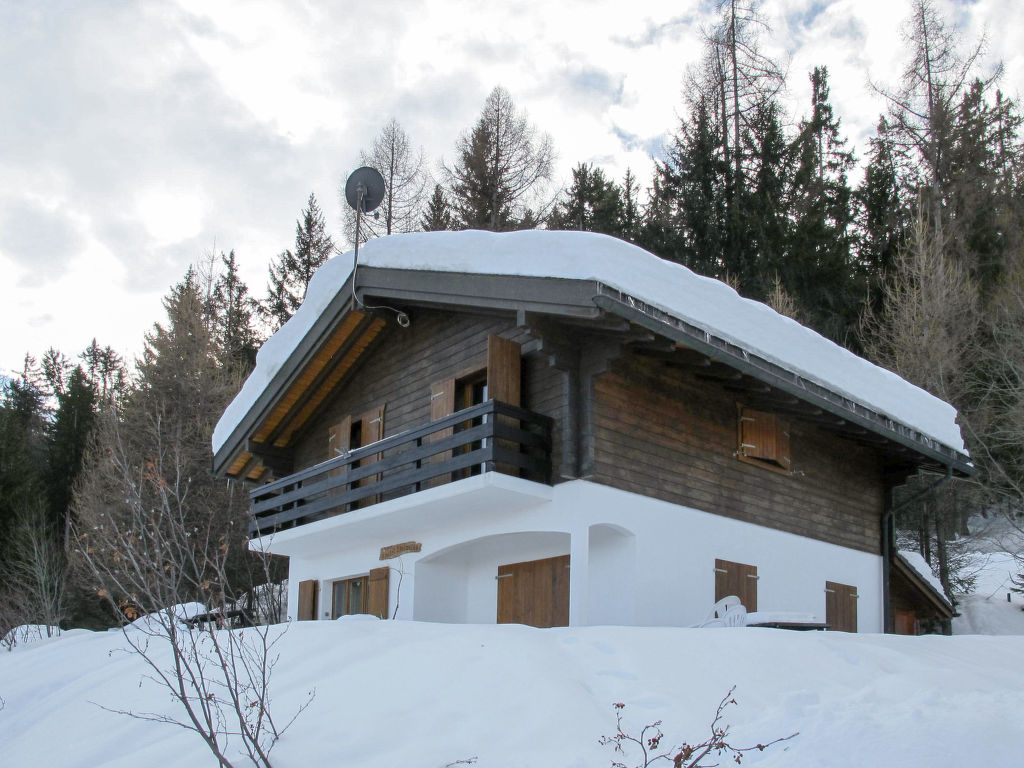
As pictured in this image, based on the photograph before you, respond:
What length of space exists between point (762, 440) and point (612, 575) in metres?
3.24

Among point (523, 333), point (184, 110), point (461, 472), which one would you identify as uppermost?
point (184, 110)

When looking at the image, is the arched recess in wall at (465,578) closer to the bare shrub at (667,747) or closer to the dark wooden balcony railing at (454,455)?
the dark wooden balcony railing at (454,455)

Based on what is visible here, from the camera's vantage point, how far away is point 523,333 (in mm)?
11258

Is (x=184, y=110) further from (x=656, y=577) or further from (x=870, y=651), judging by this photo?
(x=870, y=651)

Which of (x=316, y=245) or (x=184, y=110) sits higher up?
(x=316, y=245)

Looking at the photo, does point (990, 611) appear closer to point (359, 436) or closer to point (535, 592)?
point (535, 592)

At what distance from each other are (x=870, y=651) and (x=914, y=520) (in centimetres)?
1643

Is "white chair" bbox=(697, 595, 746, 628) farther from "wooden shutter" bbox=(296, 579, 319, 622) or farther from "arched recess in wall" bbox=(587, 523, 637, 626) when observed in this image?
"wooden shutter" bbox=(296, 579, 319, 622)

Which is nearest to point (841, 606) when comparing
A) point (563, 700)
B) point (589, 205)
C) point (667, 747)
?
point (563, 700)

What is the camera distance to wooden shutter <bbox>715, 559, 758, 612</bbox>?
11.3 m

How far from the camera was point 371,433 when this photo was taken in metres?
13.9

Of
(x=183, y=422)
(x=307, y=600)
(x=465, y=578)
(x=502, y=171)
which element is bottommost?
(x=307, y=600)

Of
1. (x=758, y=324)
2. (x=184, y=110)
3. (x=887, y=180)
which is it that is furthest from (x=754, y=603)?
(x=887, y=180)

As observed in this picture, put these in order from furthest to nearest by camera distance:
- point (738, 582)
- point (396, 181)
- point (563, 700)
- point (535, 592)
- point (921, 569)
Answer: point (396, 181), point (921, 569), point (738, 582), point (535, 592), point (563, 700)
